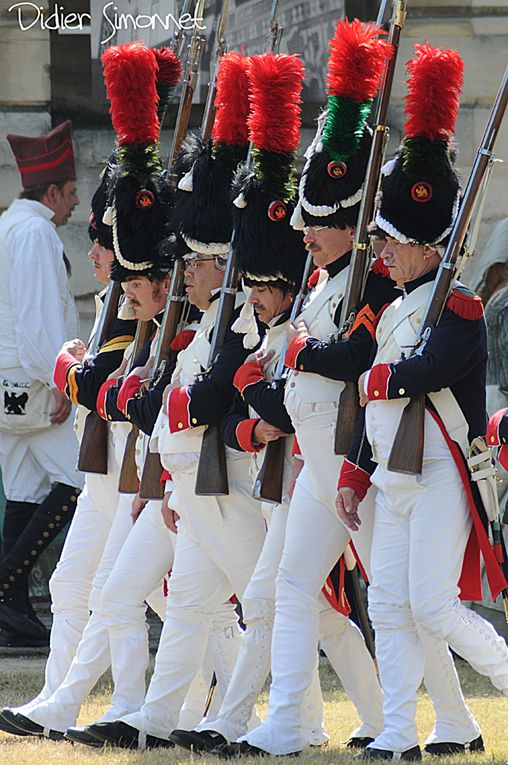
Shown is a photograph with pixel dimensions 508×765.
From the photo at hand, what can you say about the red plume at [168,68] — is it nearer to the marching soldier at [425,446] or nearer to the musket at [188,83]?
the musket at [188,83]

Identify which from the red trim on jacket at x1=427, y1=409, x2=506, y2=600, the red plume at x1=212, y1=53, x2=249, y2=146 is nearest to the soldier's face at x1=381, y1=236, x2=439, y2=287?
the red trim on jacket at x1=427, y1=409, x2=506, y2=600

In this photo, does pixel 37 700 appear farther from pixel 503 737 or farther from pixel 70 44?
pixel 70 44

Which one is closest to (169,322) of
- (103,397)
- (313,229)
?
(103,397)

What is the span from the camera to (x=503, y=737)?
229 inches

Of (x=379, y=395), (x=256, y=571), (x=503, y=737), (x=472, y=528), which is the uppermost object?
(x=379, y=395)

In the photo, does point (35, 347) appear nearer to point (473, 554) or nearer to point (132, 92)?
point (132, 92)

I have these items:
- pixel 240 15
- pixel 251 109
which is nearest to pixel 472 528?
pixel 251 109

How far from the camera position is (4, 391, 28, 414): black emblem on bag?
8.88 metres

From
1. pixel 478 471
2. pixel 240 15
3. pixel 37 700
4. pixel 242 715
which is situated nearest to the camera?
pixel 478 471

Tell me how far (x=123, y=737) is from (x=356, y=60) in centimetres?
244

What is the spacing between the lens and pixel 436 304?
533 centimetres

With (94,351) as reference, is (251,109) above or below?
above

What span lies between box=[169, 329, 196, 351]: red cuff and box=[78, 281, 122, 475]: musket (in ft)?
1.66

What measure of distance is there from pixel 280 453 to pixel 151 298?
105 centimetres
